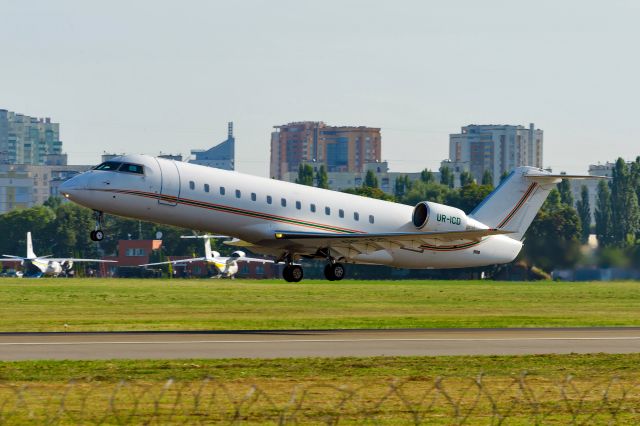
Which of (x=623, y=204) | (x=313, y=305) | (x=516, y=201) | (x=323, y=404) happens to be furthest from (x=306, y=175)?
(x=323, y=404)

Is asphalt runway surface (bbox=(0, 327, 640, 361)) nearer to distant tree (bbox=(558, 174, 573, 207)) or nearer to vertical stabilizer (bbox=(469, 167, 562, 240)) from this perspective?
vertical stabilizer (bbox=(469, 167, 562, 240))

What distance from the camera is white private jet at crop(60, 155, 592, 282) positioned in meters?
40.3

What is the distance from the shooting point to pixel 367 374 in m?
26.5

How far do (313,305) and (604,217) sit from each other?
7955 cm

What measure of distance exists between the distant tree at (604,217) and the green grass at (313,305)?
33.8 meters

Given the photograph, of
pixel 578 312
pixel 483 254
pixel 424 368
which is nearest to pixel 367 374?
pixel 424 368

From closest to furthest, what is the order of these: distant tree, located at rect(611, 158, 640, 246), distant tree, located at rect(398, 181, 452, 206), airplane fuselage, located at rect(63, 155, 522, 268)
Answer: airplane fuselage, located at rect(63, 155, 522, 268), distant tree, located at rect(398, 181, 452, 206), distant tree, located at rect(611, 158, 640, 246)

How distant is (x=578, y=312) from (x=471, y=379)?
31.3 metres

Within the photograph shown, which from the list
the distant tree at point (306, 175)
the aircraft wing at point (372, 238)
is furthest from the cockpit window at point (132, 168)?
the distant tree at point (306, 175)

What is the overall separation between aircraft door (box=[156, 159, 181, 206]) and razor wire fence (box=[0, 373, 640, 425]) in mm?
16113

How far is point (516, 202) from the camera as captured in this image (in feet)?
160

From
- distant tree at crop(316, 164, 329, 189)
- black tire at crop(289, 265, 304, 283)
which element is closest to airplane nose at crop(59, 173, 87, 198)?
black tire at crop(289, 265, 304, 283)

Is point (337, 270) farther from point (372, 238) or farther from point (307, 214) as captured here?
point (307, 214)

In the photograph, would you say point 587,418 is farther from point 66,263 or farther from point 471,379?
point 66,263
